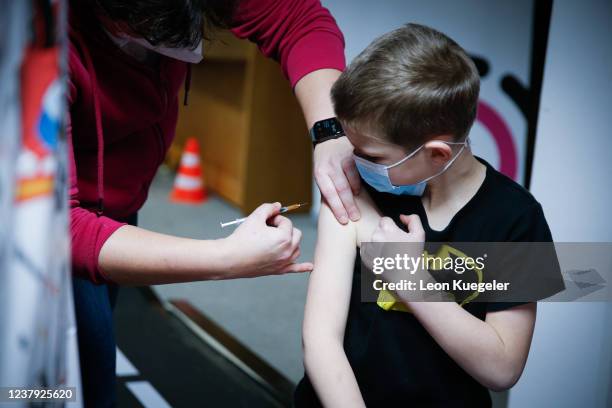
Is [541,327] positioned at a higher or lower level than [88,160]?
lower

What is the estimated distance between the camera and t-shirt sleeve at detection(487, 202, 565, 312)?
1.17m

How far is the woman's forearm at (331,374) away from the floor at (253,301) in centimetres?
120

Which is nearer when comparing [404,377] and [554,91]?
[404,377]

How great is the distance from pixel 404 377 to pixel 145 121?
0.72m

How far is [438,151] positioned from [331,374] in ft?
1.42

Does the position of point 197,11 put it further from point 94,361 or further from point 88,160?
point 94,361

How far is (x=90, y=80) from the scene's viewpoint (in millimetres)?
1178

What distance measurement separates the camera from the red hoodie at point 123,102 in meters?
1.11

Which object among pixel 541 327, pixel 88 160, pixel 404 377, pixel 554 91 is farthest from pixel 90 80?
pixel 541 327

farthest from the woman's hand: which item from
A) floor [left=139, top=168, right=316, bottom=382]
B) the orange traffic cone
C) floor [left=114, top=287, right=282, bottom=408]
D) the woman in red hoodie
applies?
the orange traffic cone

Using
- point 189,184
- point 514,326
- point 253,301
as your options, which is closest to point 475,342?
point 514,326

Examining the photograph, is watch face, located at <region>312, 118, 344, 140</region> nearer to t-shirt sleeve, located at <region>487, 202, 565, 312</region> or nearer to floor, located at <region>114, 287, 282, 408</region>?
t-shirt sleeve, located at <region>487, 202, 565, 312</region>

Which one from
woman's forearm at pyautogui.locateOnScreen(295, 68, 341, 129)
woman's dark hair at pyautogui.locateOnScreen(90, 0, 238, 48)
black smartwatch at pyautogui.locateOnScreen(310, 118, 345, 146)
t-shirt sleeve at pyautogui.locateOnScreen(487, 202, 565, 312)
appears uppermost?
woman's dark hair at pyautogui.locateOnScreen(90, 0, 238, 48)

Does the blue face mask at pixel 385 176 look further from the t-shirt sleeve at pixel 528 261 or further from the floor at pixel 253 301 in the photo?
the floor at pixel 253 301
